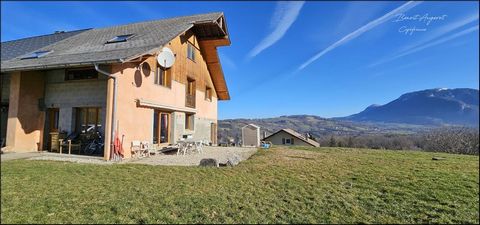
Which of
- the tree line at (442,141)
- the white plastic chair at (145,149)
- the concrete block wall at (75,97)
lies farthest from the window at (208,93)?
the tree line at (442,141)

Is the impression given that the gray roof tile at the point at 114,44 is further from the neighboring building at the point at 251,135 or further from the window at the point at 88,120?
the neighboring building at the point at 251,135

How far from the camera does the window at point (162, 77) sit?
13236 millimetres

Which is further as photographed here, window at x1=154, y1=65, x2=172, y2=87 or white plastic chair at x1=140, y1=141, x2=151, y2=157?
window at x1=154, y1=65, x2=172, y2=87

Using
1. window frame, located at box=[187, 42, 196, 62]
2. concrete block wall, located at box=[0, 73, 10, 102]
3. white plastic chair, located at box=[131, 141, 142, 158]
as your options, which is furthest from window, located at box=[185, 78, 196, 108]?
concrete block wall, located at box=[0, 73, 10, 102]

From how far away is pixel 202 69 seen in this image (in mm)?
19219

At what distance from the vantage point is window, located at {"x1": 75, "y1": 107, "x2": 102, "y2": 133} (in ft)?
36.2

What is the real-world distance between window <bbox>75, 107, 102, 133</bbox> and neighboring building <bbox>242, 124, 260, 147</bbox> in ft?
38.6

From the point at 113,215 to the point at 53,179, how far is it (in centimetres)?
123

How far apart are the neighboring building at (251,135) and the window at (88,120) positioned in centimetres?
1178

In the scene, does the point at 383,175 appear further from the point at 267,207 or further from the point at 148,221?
the point at 148,221

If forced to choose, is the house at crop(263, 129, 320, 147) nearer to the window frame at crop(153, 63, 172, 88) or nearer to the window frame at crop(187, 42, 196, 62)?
the window frame at crop(187, 42, 196, 62)

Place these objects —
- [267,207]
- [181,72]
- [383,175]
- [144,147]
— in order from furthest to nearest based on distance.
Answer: [181,72] < [144,147] < [383,175] < [267,207]

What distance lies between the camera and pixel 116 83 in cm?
Result: 980

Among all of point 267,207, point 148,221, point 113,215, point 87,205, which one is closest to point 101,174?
point 87,205
